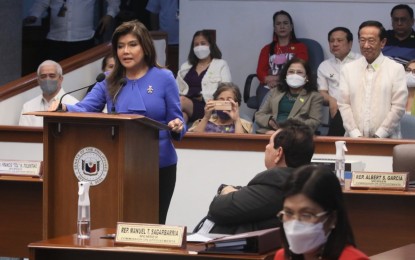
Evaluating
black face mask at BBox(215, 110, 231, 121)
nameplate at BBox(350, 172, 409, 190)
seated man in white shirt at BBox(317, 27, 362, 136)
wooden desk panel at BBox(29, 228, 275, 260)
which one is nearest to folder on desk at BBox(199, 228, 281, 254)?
wooden desk panel at BBox(29, 228, 275, 260)

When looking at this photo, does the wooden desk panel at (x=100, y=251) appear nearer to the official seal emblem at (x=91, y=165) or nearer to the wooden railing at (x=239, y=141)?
the official seal emblem at (x=91, y=165)

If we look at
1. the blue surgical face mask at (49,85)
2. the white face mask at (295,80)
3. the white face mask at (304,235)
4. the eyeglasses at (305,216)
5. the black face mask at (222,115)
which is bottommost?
the white face mask at (304,235)

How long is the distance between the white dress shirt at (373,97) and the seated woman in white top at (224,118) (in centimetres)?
87

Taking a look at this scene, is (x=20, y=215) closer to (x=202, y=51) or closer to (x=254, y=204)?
(x=254, y=204)

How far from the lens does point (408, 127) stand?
9.35 meters

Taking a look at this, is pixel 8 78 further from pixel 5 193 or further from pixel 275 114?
pixel 5 193

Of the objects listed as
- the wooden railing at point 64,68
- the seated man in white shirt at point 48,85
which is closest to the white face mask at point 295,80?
the seated man in white shirt at point 48,85

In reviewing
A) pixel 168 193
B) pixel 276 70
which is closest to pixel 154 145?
pixel 168 193

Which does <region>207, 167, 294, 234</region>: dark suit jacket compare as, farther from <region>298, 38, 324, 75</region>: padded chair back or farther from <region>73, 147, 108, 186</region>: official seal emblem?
<region>298, 38, 324, 75</region>: padded chair back

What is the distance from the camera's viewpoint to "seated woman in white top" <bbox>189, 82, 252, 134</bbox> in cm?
975

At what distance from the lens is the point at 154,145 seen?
6.06 meters

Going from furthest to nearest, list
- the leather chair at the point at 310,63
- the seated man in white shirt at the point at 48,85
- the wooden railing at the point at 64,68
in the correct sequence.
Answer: the leather chair at the point at 310,63 < the wooden railing at the point at 64,68 < the seated man in white shirt at the point at 48,85

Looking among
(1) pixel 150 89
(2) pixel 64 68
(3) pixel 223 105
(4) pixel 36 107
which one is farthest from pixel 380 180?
(2) pixel 64 68

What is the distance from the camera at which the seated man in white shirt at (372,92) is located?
9320 mm
